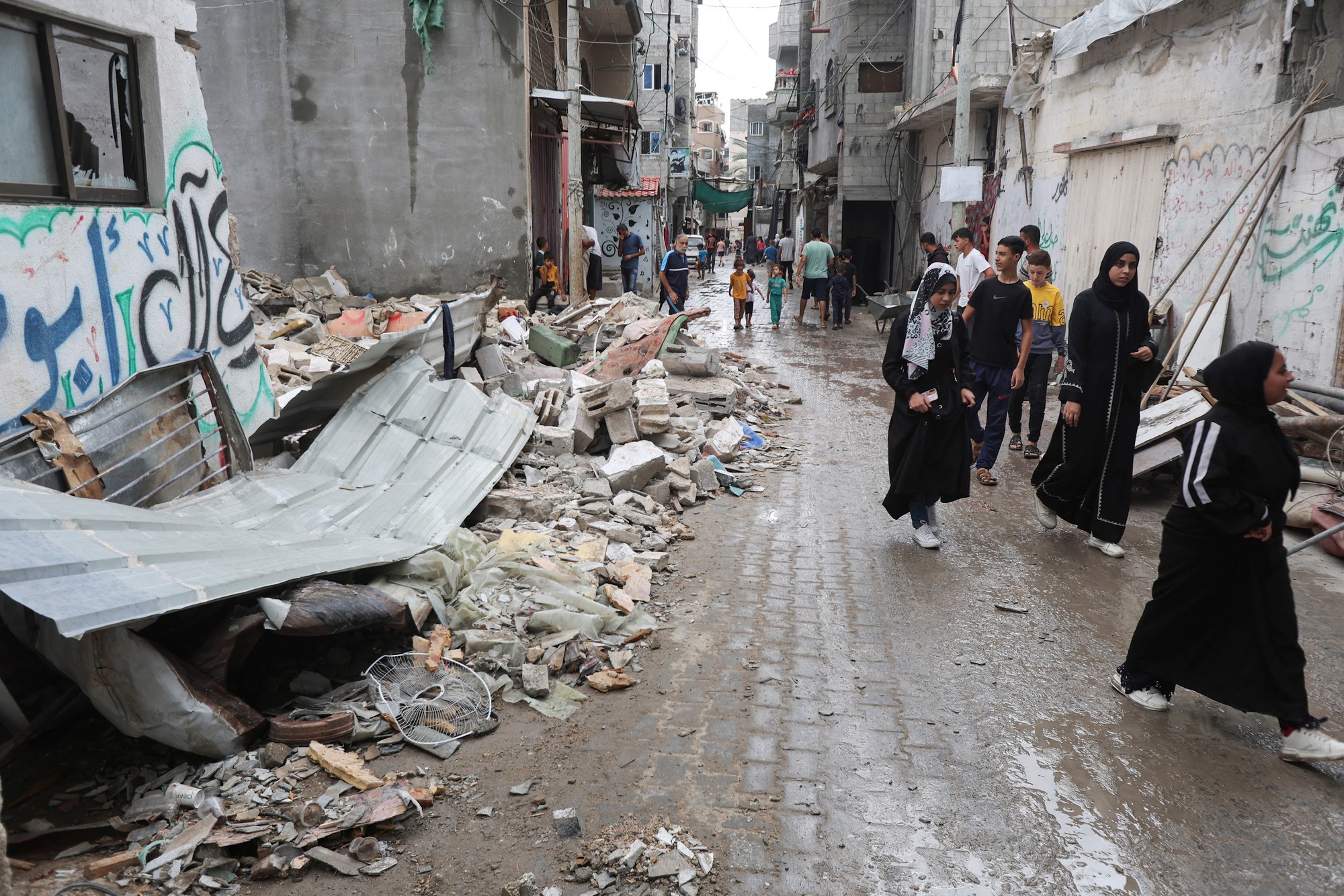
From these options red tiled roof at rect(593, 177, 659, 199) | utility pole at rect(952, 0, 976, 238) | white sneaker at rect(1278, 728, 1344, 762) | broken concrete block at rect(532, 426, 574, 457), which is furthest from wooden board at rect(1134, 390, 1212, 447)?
red tiled roof at rect(593, 177, 659, 199)

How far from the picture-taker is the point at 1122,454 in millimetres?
5449

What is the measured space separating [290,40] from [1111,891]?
1490 centimetres

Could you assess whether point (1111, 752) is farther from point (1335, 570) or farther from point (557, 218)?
point (557, 218)

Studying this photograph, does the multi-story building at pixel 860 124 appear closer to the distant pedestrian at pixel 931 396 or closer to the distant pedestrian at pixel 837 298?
the distant pedestrian at pixel 837 298

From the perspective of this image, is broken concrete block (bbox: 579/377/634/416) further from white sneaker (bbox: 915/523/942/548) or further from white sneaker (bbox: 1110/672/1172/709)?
white sneaker (bbox: 1110/672/1172/709)

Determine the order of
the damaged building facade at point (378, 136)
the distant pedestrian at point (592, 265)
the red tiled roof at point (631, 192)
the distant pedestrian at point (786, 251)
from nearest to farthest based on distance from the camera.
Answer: the damaged building facade at point (378, 136)
the distant pedestrian at point (592, 265)
the distant pedestrian at point (786, 251)
the red tiled roof at point (631, 192)

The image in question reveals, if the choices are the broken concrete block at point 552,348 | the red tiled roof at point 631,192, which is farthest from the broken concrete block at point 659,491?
the red tiled roof at point 631,192

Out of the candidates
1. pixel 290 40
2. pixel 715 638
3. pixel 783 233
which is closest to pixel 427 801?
pixel 715 638

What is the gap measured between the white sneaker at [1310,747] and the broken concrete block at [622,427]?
15.8ft

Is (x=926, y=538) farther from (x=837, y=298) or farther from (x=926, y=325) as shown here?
(x=837, y=298)

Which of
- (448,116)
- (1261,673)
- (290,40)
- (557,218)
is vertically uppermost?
(290,40)

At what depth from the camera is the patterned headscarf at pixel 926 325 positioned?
554 centimetres

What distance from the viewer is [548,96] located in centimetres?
1534

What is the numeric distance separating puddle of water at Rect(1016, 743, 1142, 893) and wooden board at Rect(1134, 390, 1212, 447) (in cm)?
394
